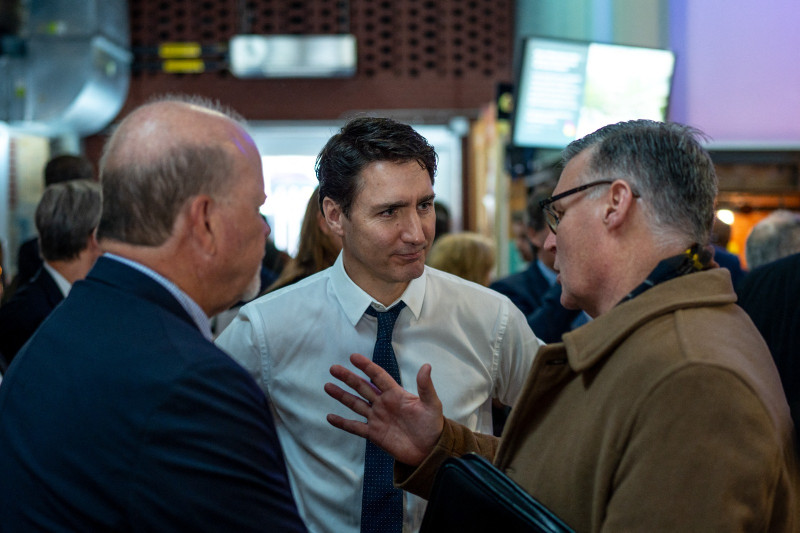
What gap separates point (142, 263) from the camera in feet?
Answer: 4.12

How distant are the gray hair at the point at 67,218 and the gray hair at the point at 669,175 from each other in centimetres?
206

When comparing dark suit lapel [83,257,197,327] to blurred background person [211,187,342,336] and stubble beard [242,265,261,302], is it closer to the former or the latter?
stubble beard [242,265,261,302]

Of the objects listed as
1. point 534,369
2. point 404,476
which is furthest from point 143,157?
point 404,476

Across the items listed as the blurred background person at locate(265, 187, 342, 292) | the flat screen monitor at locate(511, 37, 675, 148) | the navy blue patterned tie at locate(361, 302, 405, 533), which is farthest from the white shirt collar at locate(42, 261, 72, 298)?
the flat screen monitor at locate(511, 37, 675, 148)

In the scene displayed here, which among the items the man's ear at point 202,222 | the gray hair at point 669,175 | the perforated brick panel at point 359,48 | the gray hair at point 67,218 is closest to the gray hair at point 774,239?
the gray hair at point 669,175

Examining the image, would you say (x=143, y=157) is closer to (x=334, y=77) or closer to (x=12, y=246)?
(x=12, y=246)

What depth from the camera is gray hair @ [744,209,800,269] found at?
3.88 metres

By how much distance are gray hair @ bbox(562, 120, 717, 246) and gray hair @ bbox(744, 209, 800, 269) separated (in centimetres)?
269

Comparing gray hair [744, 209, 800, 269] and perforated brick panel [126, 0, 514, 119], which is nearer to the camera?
gray hair [744, 209, 800, 269]

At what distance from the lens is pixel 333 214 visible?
7.04 ft

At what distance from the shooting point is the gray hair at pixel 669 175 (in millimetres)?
1375

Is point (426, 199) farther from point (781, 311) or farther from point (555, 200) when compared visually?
point (781, 311)

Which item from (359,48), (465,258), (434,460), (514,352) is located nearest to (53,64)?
(359,48)

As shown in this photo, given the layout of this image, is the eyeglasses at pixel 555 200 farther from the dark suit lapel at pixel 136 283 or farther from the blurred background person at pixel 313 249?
the blurred background person at pixel 313 249
